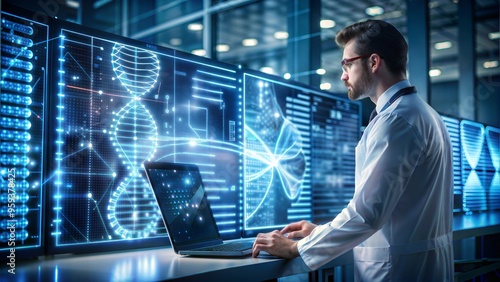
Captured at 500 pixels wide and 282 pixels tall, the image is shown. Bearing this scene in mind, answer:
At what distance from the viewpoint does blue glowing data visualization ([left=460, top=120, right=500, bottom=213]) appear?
403 cm

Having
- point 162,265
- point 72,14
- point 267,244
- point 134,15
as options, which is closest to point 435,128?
point 267,244

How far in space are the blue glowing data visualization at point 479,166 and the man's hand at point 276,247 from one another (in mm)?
2729

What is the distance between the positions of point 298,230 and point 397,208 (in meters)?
0.48

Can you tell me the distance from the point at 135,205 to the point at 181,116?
1.39ft

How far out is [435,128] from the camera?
179 cm

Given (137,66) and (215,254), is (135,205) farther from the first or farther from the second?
(137,66)

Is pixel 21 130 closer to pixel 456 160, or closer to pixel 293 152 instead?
pixel 293 152

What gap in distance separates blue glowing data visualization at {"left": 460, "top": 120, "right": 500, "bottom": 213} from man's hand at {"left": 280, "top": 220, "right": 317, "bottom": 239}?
239 cm

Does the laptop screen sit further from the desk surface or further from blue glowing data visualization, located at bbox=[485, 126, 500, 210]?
blue glowing data visualization, located at bbox=[485, 126, 500, 210]

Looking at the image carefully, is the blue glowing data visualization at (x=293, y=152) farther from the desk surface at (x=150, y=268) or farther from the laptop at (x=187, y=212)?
the desk surface at (x=150, y=268)

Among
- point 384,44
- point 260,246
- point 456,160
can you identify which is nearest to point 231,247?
point 260,246

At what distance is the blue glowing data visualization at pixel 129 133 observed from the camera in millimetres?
1697

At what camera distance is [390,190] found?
160 centimetres

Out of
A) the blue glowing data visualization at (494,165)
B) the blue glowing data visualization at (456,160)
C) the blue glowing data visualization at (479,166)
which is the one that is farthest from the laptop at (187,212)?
the blue glowing data visualization at (494,165)
